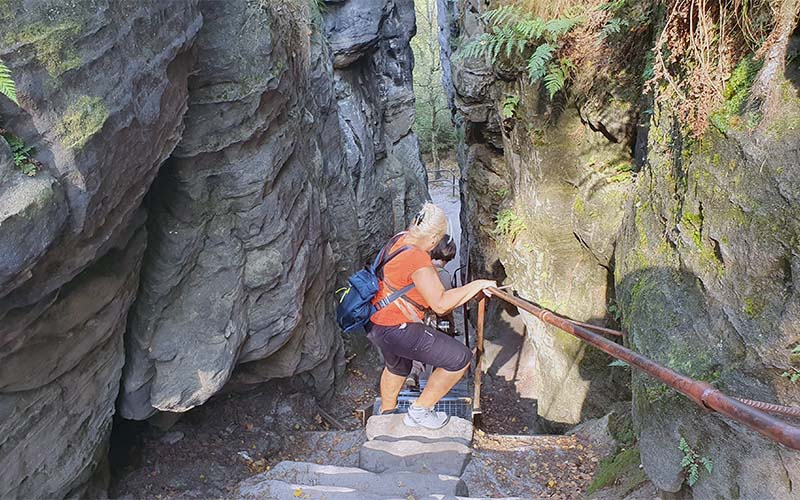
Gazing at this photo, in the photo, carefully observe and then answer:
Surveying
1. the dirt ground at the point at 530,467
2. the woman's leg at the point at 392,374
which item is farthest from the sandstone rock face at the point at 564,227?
the woman's leg at the point at 392,374

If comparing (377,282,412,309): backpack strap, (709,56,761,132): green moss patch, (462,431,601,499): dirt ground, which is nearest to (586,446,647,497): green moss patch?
(462,431,601,499): dirt ground

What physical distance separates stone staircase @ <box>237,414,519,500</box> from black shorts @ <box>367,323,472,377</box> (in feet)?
2.55

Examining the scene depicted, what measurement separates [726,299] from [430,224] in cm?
238

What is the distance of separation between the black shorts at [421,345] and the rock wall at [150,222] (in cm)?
213

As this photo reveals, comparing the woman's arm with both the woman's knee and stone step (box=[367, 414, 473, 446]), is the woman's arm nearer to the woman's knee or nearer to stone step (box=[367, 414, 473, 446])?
the woman's knee

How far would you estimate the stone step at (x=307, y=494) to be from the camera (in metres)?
4.41

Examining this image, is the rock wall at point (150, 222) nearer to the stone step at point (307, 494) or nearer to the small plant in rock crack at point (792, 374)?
the stone step at point (307, 494)

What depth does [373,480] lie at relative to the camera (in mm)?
4848

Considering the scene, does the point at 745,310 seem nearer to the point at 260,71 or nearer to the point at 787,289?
the point at 787,289

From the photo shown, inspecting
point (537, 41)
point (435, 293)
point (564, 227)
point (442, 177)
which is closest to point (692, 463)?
point (435, 293)

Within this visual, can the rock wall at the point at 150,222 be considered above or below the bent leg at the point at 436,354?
above

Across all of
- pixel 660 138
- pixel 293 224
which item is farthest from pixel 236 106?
pixel 660 138

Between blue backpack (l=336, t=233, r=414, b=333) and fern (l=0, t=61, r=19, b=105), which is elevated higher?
fern (l=0, t=61, r=19, b=105)

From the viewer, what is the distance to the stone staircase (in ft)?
15.2
